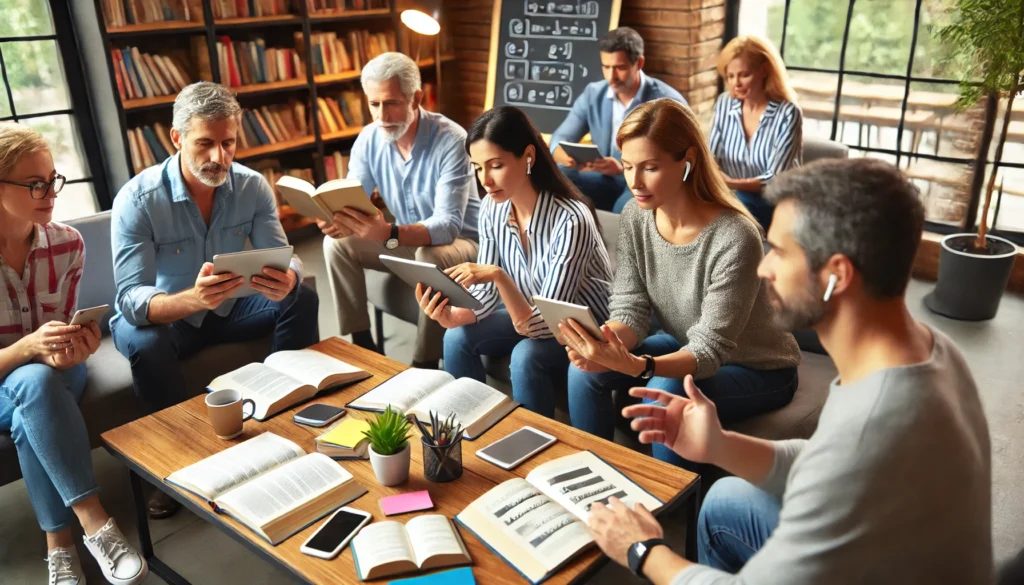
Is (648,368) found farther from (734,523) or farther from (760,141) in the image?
(760,141)

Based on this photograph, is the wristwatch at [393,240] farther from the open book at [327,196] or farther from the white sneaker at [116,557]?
the white sneaker at [116,557]

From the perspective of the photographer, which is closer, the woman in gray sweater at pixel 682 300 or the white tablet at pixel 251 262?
the woman in gray sweater at pixel 682 300

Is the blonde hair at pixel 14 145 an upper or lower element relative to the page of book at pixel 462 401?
upper

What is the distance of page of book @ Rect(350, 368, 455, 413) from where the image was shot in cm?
210

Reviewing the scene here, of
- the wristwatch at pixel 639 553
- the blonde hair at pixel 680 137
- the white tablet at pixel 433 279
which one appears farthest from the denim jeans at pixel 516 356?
the wristwatch at pixel 639 553

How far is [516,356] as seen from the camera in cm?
245

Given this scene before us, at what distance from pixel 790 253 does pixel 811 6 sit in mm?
3700

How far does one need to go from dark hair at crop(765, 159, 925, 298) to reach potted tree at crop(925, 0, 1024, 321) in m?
2.72

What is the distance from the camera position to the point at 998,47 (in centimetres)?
339

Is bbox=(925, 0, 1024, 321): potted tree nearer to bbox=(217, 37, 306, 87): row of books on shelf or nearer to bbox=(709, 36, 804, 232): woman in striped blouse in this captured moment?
bbox=(709, 36, 804, 232): woman in striped blouse

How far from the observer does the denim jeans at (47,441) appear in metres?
2.12

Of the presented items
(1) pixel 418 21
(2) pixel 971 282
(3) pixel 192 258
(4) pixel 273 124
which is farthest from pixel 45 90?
(2) pixel 971 282

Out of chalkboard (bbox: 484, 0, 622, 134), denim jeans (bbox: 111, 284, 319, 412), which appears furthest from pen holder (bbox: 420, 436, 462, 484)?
chalkboard (bbox: 484, 0, 622, 134)

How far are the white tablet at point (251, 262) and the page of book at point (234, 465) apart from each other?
59 centimetres
